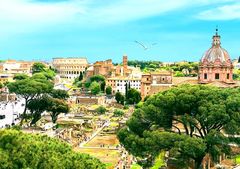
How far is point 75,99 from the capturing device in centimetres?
8131

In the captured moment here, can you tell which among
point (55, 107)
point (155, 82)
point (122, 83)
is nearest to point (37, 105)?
point (55, 107)

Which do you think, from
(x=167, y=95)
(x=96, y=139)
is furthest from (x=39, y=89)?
(x=167, y=95)

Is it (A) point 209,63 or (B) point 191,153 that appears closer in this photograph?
(B) point 191,153

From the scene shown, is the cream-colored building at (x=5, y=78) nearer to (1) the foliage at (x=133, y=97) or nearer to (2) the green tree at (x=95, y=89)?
(2) the green tree at (x=95, y=89)

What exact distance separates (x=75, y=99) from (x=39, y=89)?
2729 cm

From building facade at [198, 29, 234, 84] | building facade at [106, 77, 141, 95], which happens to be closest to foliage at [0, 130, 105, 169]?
building facade at [198, 29, 234, 84]

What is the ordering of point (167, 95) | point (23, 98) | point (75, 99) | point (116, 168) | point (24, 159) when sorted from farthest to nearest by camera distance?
point (75, 99), point (23, 98), point (116, 168), point (167, 95), point (24, 159)

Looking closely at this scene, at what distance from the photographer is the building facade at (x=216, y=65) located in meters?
62.1

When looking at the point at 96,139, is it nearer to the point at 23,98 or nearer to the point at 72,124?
the point at 72,124

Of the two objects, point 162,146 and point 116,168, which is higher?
point 162,146

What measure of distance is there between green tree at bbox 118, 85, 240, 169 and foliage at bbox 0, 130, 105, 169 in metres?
8.04

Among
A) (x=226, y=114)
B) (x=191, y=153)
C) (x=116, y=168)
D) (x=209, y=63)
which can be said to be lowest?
(x=116, y=168)

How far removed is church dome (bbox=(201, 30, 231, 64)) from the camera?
6212cm

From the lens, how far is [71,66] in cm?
13962
